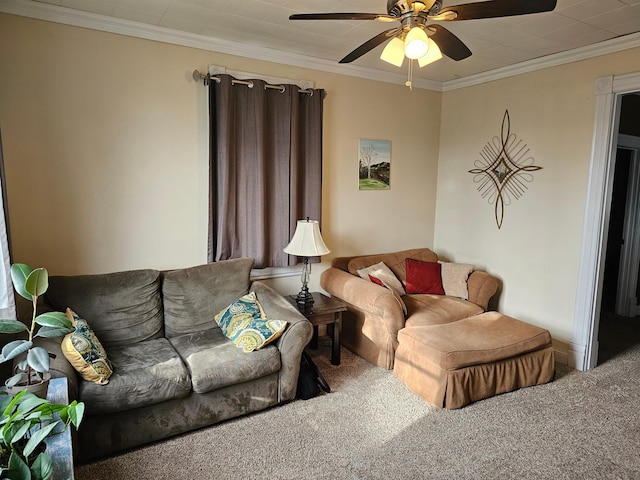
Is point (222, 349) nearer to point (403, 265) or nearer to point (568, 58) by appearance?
point (403, 265)

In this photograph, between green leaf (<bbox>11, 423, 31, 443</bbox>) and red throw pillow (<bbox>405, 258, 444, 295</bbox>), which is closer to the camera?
green leaf (<bbox>11, 423, 31, 443</bbox>)

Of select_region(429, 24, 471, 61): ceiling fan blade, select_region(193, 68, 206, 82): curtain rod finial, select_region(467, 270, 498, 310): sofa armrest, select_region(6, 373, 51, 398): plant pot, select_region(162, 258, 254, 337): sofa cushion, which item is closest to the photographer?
select_region(6, 373, 51, 398): plant pot

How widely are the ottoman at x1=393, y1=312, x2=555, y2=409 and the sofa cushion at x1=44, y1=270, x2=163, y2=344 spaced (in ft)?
6.04

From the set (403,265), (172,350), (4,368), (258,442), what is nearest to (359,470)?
(258,442)

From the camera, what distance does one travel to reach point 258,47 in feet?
11.4

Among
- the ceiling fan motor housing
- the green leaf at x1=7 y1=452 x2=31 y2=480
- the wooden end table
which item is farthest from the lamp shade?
the green leaf at x1=7 y1=452 x2=31 y2=480

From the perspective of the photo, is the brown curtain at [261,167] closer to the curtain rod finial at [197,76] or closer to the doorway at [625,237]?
the curtain rod finial at [197,76]

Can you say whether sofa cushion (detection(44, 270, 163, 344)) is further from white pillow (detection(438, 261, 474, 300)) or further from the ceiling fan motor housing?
white pillow (detection(438, 261, 474, 300))

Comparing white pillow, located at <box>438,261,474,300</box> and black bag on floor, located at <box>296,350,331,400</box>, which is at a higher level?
white pillow, located at <box>438,261,474,300</box>

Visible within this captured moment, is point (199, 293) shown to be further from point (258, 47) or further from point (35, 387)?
point (258, 47)

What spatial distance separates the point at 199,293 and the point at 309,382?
3.39ft

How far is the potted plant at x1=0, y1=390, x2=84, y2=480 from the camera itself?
4.25 feet

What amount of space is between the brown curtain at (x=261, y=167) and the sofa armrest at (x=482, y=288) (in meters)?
1.58

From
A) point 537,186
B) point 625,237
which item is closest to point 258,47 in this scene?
point 537,186
